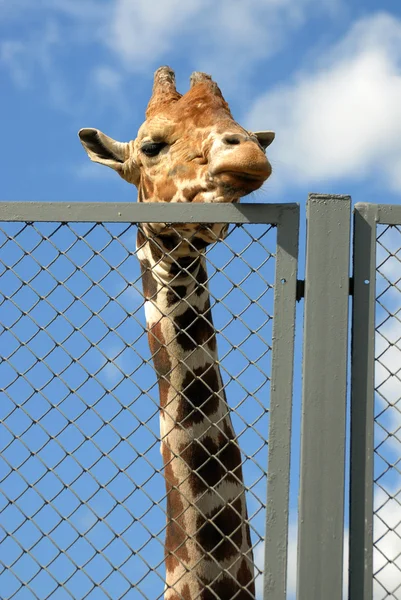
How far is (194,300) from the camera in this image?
20.0 ft

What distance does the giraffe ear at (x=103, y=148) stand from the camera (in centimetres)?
693

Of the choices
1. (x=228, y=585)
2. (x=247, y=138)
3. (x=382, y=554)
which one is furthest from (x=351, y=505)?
(x=247, y=138)

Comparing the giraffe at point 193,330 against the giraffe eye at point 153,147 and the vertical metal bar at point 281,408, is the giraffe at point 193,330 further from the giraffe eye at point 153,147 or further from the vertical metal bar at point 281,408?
the vertical metal bar at point 281,408

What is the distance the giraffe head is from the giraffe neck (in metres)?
0.36

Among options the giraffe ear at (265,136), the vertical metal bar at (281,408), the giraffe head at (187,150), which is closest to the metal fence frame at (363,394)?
the vertical metal bar at (281,408)

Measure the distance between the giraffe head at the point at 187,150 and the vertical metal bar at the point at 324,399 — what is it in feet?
3.40

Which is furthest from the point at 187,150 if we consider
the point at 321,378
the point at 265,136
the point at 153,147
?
the point at 321,378

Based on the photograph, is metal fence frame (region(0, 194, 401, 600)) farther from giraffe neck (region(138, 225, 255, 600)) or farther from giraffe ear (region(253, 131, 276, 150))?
giraffe ear (region(253, 131, 276, 150))

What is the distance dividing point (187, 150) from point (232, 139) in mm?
803

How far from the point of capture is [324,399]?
3.97 metres

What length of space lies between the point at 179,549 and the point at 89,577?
1.48m

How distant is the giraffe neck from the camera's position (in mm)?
5465

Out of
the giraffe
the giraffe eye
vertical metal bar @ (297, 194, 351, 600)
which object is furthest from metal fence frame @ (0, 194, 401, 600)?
the giraffe eye

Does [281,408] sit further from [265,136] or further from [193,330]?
[265,136]
